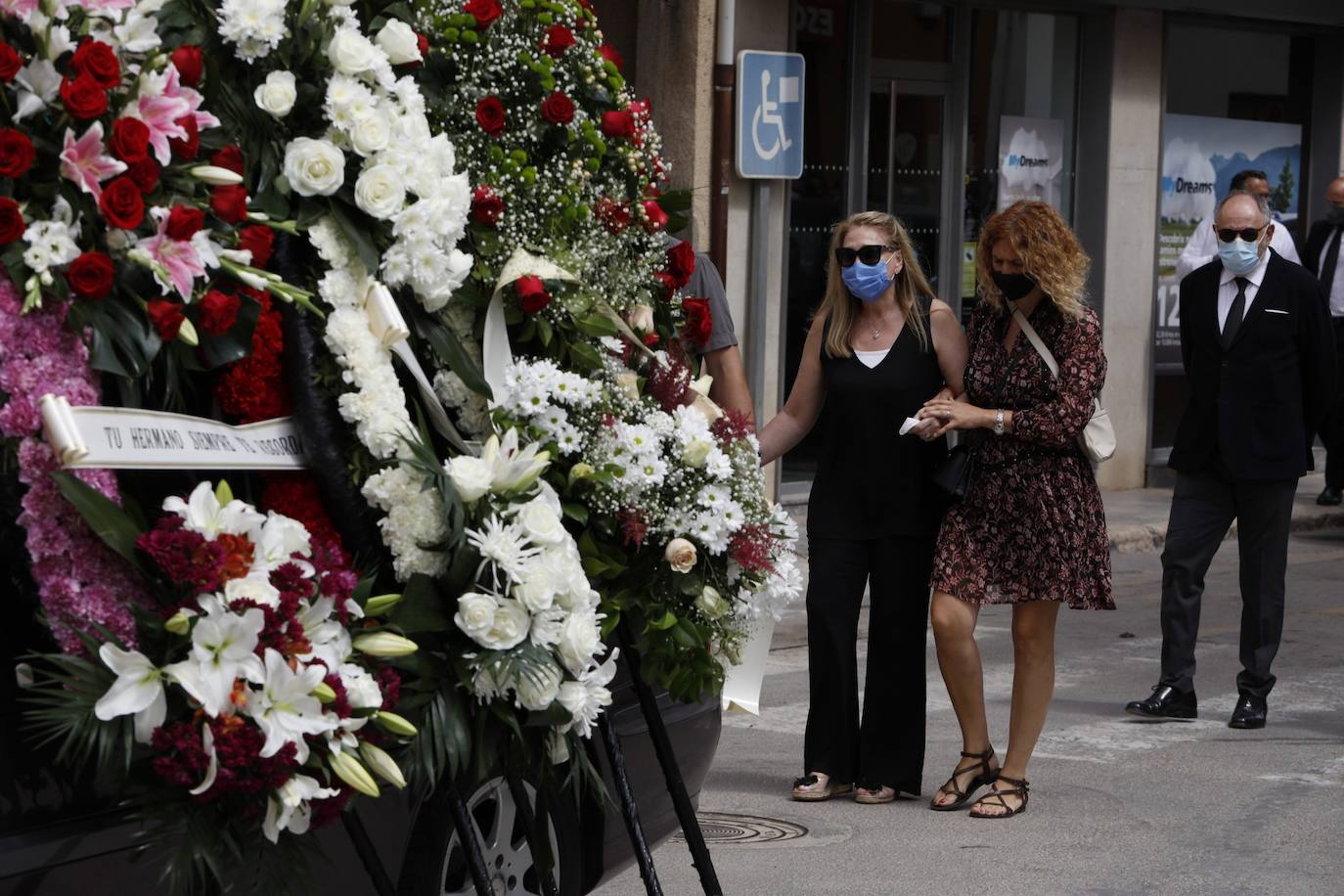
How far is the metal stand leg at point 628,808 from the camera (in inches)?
165

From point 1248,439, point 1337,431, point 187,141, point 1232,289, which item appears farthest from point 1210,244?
point 187,141

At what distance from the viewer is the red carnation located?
330 cm

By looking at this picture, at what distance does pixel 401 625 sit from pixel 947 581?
10.7 feet

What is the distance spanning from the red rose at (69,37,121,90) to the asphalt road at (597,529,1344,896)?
9.89 feet

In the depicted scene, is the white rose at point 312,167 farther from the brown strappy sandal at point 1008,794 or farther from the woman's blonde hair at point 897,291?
the brown strappy sandal at point 1008,794

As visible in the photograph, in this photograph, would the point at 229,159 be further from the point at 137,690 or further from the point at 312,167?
the point at 137,690

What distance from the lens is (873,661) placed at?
6.67m

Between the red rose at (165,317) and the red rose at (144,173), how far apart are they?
184 mm

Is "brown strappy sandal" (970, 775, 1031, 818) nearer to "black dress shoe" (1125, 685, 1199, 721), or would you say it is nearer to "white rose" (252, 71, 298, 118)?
"black dress shoe" (1125, 685, 1199, 721)

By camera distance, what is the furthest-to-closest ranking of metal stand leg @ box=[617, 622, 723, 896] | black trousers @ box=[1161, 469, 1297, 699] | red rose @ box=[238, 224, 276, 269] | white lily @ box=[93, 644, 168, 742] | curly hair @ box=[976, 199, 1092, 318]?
black trousers @ box=[1161, 469, 1297, 699] < curly hair @ box=[976, 199, 1092, 318] < metal stand leg @ box=[617, 622, 723, 896] < red rose @ box=[238, 224, 276, 269] < white lily @ box=[93, 644, 168, 742]

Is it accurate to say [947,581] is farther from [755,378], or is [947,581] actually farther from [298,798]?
[755,378]

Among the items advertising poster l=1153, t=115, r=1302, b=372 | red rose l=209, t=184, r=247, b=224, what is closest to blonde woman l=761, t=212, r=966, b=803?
red rose l=209, t=184, r=247, b=224

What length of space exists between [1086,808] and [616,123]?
328 centimetres

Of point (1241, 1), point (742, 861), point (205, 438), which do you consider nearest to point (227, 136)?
point (205, 438)
